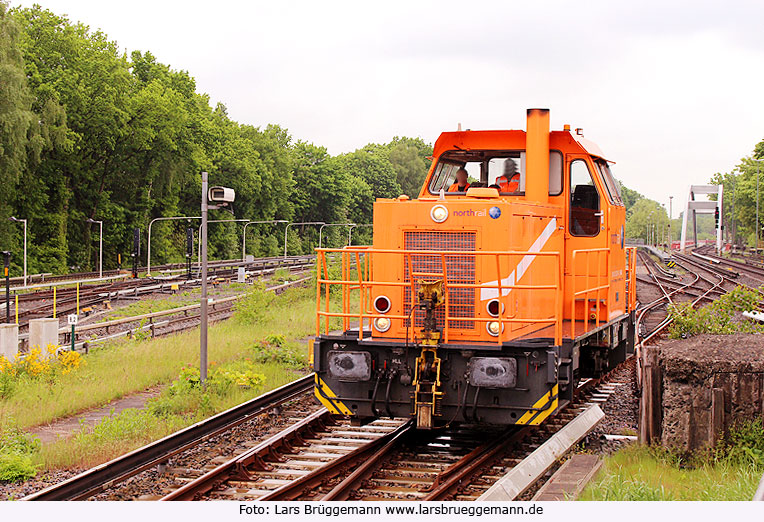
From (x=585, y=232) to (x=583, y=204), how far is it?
384 mm

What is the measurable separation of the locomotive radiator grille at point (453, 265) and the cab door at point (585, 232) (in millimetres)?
2030

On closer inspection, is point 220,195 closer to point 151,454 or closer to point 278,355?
point 278,355

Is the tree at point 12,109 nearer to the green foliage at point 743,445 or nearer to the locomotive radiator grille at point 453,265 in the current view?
the locomotive radiator grille at point 453,265

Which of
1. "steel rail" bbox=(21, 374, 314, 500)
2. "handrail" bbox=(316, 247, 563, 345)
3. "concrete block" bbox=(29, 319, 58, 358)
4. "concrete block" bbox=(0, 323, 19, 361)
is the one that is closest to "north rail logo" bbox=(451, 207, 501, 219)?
"handrail" bbox=(316, 247, 563, 345)

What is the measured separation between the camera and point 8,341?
15992 millimetres

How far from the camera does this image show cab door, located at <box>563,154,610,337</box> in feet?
35.0

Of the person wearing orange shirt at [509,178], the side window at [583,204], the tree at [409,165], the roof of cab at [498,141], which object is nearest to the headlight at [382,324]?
the person wearing orange shirt at [509,178]

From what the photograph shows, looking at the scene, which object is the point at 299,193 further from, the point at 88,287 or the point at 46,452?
the point at 46,452

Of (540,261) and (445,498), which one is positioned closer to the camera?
(445,498)

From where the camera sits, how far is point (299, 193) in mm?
96688

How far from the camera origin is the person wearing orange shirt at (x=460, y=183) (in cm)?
1084

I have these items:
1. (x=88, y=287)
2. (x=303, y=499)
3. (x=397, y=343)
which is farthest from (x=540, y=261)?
(x=88, y=287)

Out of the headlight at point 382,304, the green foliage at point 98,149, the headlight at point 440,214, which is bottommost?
the headlight at point 382,304

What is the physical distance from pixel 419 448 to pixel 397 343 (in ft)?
4.97
